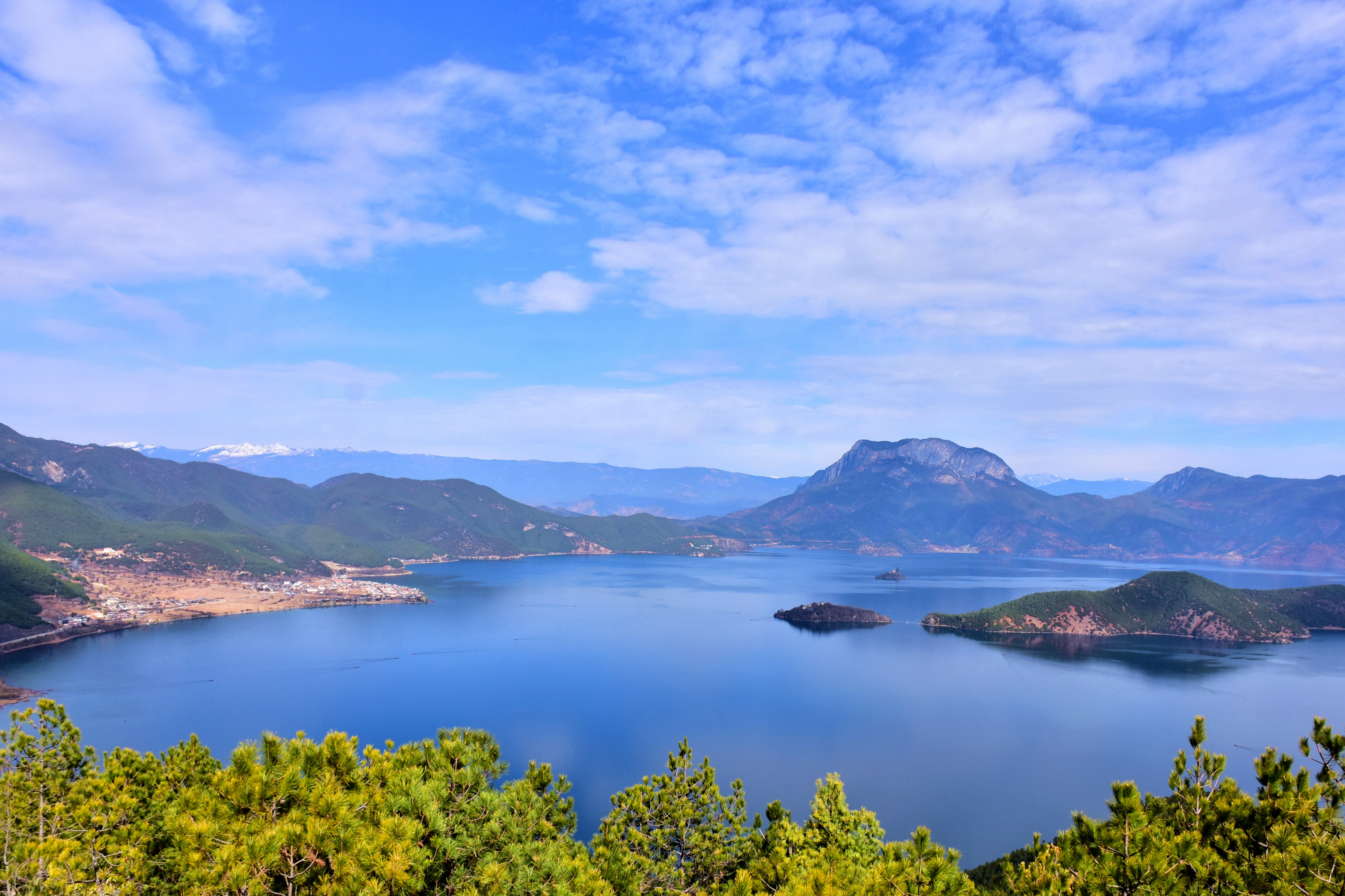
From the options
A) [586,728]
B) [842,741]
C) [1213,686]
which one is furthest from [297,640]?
[1213,686]

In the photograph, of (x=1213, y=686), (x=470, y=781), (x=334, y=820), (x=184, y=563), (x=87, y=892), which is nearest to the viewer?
(x=334, y=820)

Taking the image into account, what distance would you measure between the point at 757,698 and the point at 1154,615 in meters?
112

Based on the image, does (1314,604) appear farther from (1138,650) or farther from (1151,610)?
(1138,650)

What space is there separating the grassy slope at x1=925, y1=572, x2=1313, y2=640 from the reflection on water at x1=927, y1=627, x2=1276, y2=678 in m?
3.31

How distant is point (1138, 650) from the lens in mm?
126625

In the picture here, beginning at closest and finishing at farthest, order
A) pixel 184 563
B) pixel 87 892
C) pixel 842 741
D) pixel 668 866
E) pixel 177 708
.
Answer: pixel 87 892 → pixel 668 866 → pixel 842 741 → pixel 177 708 → pixel 184 563

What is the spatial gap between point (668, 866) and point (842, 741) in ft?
193

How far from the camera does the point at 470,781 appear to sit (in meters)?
12.0

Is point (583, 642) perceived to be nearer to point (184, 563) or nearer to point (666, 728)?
point (666, 728)

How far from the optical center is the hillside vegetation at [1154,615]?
141 metres

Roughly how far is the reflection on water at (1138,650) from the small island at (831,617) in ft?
41.1

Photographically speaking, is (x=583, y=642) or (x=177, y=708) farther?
(x=583, y=642)

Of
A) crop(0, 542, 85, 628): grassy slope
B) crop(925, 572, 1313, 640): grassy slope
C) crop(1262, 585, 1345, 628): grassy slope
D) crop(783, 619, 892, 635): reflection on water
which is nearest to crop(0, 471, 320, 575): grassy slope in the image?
crop(0, 542, 85, 628): grassy slope

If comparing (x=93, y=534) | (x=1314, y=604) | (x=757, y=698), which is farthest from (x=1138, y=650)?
(x=93, y=534)
